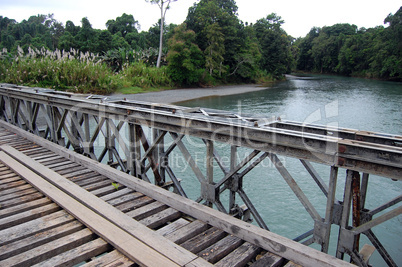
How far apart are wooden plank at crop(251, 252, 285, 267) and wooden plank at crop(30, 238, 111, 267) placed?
1250 mm

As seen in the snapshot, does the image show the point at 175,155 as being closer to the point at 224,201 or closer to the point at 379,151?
the point at 224,201

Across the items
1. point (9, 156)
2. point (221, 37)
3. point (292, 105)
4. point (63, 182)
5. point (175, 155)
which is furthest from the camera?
point (221, 37)

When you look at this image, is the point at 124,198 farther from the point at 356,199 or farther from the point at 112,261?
the point at 356,199

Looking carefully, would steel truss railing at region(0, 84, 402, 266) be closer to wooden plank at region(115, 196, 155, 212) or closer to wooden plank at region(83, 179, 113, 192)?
wooden plank at region(83, 179, 113, 192)

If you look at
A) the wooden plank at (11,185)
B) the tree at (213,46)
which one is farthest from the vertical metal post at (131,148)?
the tree at (213,46)

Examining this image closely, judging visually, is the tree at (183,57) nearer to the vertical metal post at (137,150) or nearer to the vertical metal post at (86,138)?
the vertical metal post at (86,138)

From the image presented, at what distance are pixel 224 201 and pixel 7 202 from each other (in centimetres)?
417

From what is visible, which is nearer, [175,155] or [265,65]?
[175,155]

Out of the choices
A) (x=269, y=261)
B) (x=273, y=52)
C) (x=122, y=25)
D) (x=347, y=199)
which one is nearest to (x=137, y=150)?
(x=269, y=261)

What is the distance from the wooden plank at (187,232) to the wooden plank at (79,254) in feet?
1.83

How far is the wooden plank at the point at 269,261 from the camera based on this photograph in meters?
2.45

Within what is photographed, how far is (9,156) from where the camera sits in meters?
5.07

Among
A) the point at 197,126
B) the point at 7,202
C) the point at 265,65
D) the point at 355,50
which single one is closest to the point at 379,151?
the point at 197,126

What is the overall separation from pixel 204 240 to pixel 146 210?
82 cm
